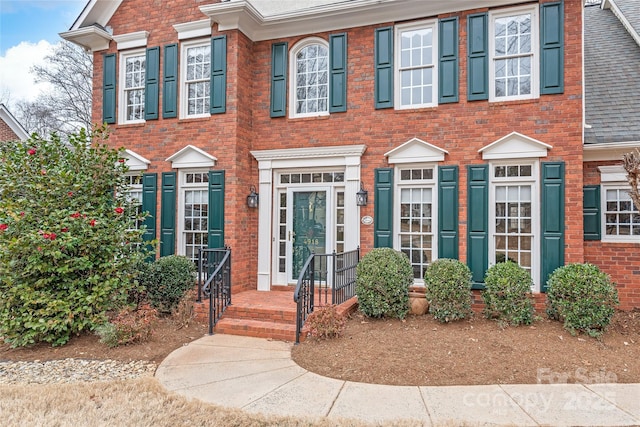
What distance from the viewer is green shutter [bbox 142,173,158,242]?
873 centimetres

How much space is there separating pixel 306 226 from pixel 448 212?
2.78 metres

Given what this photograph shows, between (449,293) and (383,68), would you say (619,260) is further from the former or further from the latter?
(383,68)

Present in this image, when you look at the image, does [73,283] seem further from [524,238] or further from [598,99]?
[598,99]

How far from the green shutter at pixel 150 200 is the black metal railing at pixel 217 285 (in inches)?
65.3

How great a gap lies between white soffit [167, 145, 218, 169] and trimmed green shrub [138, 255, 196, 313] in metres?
2.14

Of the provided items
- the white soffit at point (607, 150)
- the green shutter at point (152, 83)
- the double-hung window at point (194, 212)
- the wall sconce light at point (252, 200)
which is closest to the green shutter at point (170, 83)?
the green shutter at point (152, 83)

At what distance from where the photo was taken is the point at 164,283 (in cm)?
714

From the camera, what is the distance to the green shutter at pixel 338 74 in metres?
7.98

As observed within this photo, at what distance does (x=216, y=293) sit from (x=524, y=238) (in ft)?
17.6

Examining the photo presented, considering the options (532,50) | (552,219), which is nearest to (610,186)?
(552,219)

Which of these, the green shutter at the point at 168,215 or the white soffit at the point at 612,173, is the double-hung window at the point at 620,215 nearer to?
the white soffit at the point at 612,173

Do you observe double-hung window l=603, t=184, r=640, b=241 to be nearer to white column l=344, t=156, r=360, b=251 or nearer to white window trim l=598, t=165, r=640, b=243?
white window trim l=598, t=165, r=640, b=243

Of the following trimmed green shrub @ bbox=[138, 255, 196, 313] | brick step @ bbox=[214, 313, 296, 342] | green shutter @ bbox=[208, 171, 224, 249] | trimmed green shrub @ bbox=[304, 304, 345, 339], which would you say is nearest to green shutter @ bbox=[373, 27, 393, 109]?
green shutter @ bbox=[208, 171, 224, 249]

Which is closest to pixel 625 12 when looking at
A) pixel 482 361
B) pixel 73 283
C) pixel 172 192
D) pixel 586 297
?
pixel 586 297
